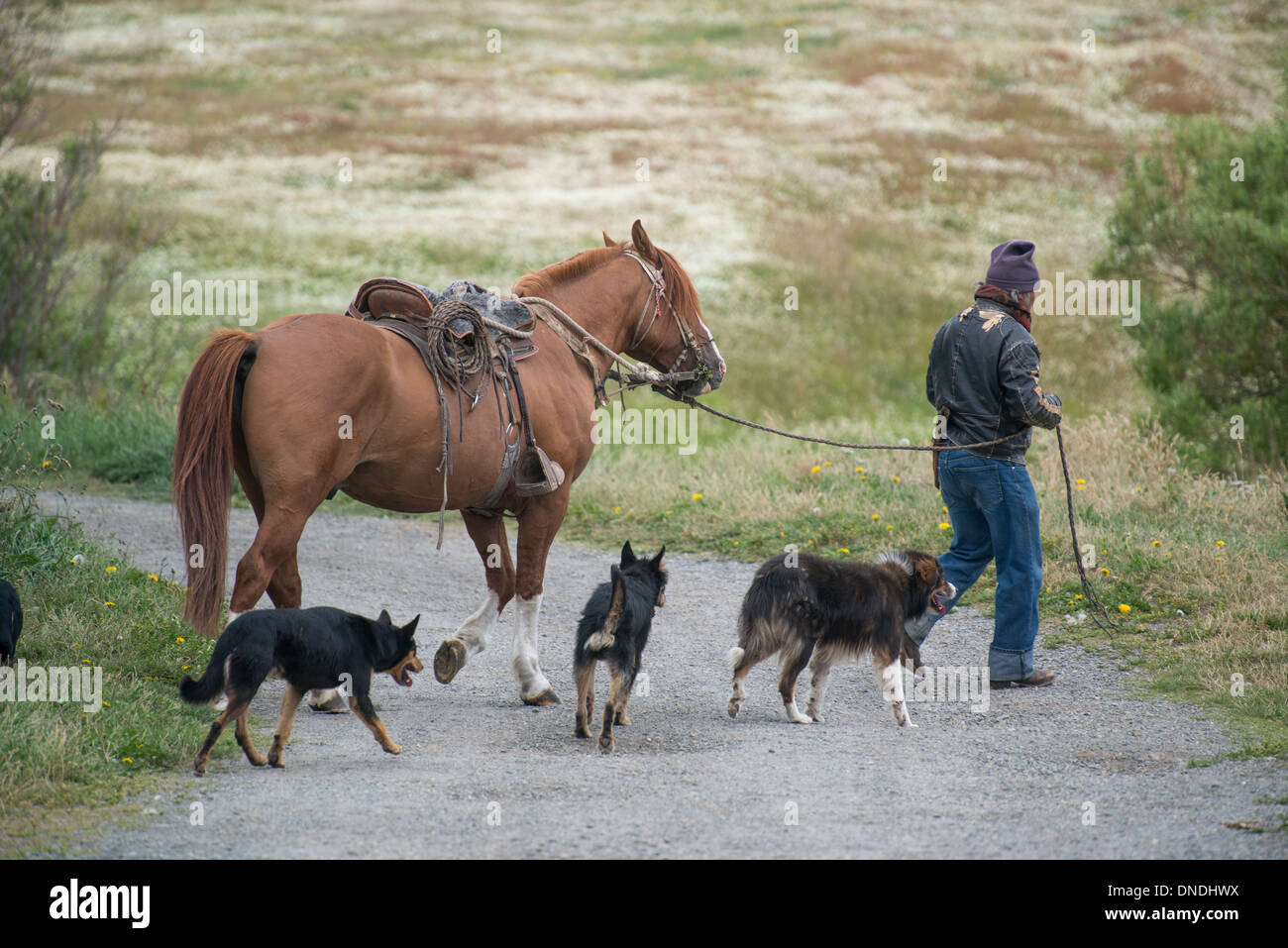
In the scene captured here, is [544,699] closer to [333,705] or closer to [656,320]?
[333,705]

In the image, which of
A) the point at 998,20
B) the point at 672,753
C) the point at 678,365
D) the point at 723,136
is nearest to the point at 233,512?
the point at 678,365

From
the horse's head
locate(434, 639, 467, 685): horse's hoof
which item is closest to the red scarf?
the horse's head

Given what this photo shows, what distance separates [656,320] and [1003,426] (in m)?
2.24

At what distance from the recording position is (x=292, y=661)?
564 cm

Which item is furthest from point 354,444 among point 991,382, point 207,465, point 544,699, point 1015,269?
point 1015,269

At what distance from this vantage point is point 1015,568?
726cm

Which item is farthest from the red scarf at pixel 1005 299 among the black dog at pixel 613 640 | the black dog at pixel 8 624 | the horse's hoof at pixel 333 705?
the black dog at pixel 8 624

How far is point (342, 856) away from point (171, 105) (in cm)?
4307

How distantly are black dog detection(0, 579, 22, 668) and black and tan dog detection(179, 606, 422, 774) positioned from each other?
148 cm

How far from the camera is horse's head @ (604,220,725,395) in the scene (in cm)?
777

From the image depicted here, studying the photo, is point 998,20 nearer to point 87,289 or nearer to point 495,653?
point 87,289

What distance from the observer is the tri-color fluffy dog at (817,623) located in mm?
6578

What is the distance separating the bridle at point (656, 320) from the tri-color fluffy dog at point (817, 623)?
1.79m

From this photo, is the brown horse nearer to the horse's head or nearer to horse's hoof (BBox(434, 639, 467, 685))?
horse's hoof (BBox(434, 639, 467, 685))
